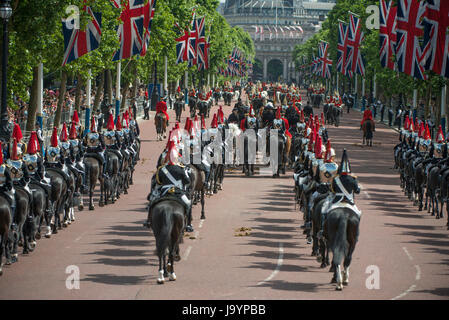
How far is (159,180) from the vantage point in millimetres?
20047

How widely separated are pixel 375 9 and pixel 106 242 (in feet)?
181

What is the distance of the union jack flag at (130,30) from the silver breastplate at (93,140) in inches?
688

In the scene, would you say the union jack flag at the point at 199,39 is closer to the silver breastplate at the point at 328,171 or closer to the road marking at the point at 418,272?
the silver breastplate at the point at 328,171

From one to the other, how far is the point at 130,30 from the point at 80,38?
1090cm

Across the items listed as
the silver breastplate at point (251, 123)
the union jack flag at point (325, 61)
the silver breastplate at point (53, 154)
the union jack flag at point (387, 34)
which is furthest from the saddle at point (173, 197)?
the union jack flag at point (325, 61)

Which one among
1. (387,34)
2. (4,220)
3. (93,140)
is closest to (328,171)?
(4,220)

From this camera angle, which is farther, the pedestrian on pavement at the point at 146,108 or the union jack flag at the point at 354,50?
the pedestrian on pavement at the point at 146,108

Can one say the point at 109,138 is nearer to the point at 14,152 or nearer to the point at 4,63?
the point at 4,63

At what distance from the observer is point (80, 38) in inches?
1411

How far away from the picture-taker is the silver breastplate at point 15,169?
21.1 meters

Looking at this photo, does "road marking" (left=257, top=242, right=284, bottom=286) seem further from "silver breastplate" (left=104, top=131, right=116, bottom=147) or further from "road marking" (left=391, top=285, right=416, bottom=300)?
"silver breastplate" (left=104, top=131, right=116, bottom=147)
